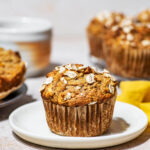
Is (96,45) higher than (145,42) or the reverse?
the reverse

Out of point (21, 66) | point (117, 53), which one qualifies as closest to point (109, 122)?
point (21, 66)

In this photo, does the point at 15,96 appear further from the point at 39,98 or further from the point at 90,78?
the point at 90,78

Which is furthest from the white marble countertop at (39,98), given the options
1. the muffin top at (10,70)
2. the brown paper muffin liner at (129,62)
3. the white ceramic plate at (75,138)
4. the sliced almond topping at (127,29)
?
the sliced almond topping at (127,29)

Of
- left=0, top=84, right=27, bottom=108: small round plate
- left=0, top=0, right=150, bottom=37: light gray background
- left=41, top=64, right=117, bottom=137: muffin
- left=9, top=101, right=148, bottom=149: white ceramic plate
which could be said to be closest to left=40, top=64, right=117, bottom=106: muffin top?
left=41, top=64, right=117, bottom=137: muffin

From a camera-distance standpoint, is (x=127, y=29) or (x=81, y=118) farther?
(x=127, y=29)

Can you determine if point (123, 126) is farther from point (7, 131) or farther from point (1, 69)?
point (1, 69)

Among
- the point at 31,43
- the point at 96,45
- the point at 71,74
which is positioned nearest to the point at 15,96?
the point at 71,74
